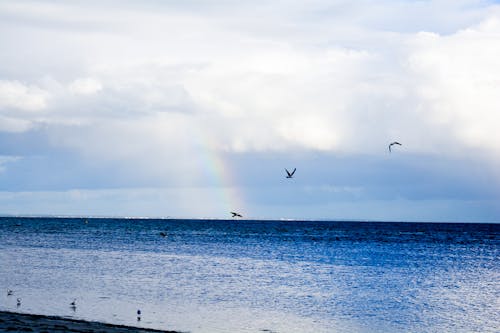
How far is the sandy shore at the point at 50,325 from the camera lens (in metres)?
28.5

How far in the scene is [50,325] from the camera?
30.5 meters

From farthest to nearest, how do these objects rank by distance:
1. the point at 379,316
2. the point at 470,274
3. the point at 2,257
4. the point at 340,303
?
the point at 2,257 → the point at 470,274 → the point at 340,303 → the point at 379,316

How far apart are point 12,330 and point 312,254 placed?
2732 inches

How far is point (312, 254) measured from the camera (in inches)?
3698

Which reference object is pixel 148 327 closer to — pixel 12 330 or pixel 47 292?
pixel 12 330

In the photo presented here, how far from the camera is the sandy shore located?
28.5m

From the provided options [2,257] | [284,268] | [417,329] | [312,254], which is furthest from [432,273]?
[2,257]

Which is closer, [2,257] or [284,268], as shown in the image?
[284,268]

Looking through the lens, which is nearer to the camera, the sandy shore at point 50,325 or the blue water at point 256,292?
the sandy shore at point 50,325

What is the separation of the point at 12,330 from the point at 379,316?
23.2 metres

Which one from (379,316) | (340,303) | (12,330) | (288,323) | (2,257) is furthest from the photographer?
(2,257)

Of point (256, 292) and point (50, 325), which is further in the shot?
point (256, 292)

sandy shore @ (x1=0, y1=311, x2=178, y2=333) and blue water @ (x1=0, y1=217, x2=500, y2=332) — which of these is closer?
sandy shore @ (x1=0, y1=311, x2=178, y2=333)

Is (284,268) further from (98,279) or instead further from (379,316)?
(379,316)
